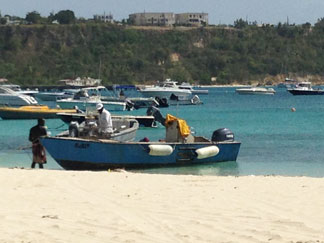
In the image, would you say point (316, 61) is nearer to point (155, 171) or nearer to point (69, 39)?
point (69, 39)

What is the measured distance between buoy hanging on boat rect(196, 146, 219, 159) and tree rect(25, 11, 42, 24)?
16547 centimetres

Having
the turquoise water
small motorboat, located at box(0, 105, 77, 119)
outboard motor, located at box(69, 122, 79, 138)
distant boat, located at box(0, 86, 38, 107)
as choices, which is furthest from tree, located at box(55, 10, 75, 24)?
outboard motor, located at box(69, 122, 79, 138)

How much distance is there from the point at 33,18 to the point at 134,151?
16782 cm

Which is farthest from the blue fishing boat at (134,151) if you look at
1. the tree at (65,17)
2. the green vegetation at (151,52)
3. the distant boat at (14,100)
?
the tree at (65,17)

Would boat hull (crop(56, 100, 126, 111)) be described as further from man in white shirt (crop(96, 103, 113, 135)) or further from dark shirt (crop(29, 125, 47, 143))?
dark shirt (crop(29, 125, 47, 143))

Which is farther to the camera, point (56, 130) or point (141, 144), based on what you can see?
point (56, 130)

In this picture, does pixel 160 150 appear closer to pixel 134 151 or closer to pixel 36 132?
pixel 134 151

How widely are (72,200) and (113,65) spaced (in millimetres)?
146535

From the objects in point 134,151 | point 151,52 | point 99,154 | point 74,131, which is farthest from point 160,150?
point 151,52

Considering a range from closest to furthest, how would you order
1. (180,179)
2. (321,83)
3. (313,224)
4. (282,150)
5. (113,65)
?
1. (313,224)
2. (180,179)
3. (282,150)
4. (113,65)
5. (321,83)

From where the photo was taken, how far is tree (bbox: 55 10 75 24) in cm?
18100

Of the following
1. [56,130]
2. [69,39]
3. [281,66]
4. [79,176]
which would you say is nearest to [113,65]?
[69,39]

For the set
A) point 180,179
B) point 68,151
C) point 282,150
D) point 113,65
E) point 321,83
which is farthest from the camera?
point 321,83

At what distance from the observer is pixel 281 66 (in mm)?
176250
